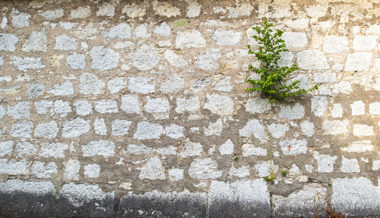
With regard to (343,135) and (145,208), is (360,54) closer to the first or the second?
(343,135)

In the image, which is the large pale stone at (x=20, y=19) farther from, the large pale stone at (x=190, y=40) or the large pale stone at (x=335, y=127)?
the large pale stone at (x=335, y=127)

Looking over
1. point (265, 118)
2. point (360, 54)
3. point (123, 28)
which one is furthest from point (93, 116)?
point (360, 54)

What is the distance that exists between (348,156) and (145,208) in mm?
2012

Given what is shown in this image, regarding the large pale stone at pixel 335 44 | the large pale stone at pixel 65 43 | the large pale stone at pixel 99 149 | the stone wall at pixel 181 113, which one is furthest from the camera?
the large pale stone at pixel 65 43

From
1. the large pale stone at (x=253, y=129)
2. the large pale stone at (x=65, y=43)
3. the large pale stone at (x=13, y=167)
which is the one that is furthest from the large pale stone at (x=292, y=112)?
the large pale stone at (x=13, y=167)

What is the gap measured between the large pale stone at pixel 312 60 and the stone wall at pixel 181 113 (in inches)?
0.4

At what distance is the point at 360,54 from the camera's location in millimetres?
3076

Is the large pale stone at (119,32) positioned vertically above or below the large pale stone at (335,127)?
above

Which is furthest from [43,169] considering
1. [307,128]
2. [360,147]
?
[360,147]

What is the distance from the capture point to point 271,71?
3039 millimetres

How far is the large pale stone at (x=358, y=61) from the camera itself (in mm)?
3053

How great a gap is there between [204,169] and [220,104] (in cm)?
66

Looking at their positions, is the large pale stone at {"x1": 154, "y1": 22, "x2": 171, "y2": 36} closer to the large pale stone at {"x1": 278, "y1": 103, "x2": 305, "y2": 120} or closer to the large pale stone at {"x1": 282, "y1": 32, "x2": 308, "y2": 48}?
the large pale stone at {"x1": 282, "y1": 32, "x2": 308, "y2": 48}

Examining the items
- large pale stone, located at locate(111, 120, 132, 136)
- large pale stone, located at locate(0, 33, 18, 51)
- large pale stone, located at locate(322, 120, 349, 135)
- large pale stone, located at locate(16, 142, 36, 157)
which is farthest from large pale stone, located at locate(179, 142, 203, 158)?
large pale stone, located at locate(0, 33, 18, 51)
